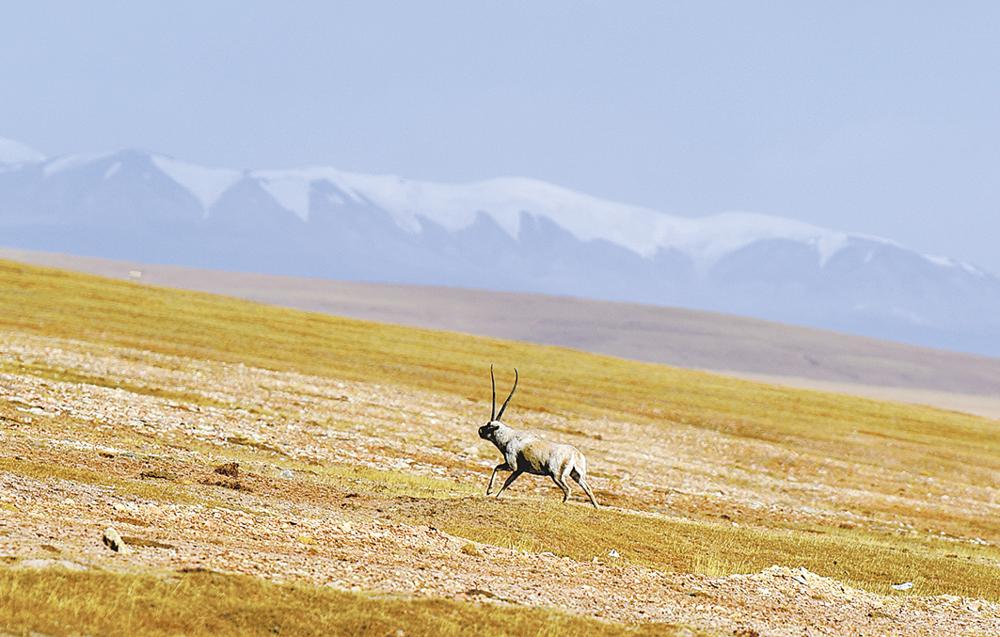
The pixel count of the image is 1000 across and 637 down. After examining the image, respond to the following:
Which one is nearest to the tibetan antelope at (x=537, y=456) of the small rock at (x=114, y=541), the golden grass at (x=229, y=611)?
the golden grass at (x=229, y=611)

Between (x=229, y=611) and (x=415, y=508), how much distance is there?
10.2m

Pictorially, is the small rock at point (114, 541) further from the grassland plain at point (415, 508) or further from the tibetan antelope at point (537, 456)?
the tibetan antelope at point (537, 456)

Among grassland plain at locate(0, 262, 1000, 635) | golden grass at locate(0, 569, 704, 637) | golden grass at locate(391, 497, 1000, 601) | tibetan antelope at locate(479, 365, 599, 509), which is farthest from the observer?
tibetan antelope at locate(479, 365, 599, 509)

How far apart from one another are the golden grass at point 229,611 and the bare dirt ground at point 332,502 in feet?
2.53

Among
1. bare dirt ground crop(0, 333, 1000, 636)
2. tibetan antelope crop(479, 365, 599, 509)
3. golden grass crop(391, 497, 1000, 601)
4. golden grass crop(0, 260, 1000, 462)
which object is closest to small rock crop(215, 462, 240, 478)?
bare dirt ground crop(0, 333, 1000, 636)

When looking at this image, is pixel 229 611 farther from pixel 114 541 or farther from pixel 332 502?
pixel 332 502

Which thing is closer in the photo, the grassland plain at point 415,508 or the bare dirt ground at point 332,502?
the grassland plain at point 415,508

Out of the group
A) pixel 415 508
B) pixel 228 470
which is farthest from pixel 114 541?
pixel 228 470

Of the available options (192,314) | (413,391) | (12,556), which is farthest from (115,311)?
(12,556)

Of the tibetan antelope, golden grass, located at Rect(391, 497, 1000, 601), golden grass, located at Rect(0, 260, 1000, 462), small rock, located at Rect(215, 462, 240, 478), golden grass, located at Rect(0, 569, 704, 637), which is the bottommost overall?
golden grass, located at Rect(0, 260, 1000, 462)

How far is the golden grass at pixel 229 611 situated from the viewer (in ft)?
44.8

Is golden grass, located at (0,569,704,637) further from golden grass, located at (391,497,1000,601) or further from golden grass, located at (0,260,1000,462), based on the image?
golden grass, located at (0,260,1000,462)

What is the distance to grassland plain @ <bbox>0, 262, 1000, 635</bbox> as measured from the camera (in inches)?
620

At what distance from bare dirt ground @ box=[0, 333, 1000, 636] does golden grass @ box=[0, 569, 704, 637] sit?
Result: 772mm
